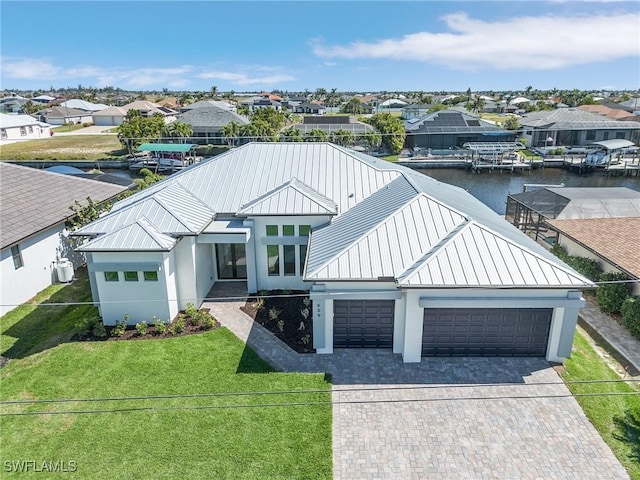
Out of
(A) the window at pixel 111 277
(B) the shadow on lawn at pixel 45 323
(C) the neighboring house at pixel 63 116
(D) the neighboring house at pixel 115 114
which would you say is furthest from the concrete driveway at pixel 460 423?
(C) the neighboring house at pixel 63 116

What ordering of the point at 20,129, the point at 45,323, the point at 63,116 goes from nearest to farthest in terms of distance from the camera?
the point at 45,323 → the point at 20,129 → the point at 63,116

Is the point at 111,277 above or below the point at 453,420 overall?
above

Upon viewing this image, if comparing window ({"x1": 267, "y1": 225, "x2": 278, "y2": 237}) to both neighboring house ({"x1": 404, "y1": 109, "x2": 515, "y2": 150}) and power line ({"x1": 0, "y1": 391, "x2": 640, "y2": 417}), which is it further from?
neighboring house ({"x1": 404, "y1": 109, "x2": 515, "y2": 150})

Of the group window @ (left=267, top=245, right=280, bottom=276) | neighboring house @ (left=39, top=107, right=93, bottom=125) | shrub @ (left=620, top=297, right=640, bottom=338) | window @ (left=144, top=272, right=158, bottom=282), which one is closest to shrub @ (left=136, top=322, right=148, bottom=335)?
window @ (left=144, top=272, right=158, bottom=282)

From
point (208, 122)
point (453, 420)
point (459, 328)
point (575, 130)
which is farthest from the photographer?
point (208, 122)

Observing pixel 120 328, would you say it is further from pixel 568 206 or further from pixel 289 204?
pixel 568 206

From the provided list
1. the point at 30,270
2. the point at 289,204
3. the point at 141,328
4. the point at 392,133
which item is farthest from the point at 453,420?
the point at 392,133

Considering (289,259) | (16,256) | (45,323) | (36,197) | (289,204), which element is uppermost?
(289,204)

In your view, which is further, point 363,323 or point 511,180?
point 511,180

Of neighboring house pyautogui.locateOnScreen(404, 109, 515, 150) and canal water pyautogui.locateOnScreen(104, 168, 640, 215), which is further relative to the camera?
neighboring house pyautogui.locateOnScreen(404, 109, 515, 150)
